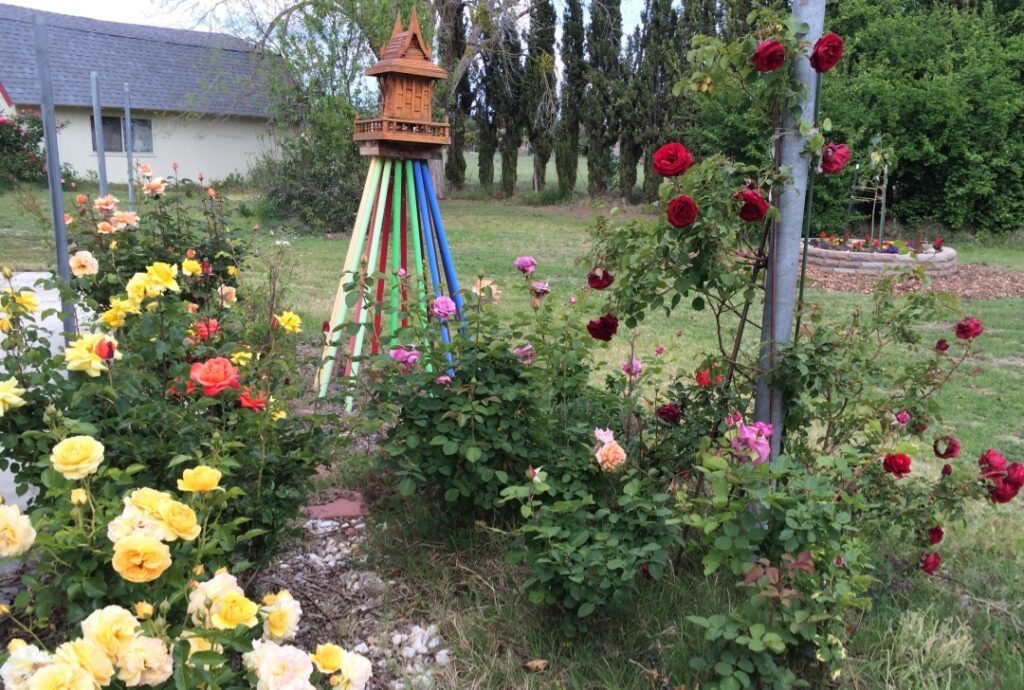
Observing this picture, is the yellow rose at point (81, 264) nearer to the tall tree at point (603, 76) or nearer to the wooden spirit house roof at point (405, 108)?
the wooden spirit house roof at point (405, 108)

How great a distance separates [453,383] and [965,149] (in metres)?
12.6

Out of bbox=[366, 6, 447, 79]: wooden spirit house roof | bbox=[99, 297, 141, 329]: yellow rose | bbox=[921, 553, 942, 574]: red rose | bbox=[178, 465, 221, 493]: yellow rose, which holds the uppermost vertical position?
bbox=[366, 6, 447, 79]: wooden spirit house roof

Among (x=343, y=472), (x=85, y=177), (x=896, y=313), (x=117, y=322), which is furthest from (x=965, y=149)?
(x=85, y=177)

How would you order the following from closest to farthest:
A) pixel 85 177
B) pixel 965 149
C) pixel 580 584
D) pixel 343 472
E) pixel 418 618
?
pixel 580 584 → pixel 418 618 → pixel 343 472 → pixel 965 149 → pixel 85 177

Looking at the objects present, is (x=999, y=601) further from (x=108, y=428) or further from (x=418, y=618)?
(x=108, y=428)

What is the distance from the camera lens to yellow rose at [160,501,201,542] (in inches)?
50.8

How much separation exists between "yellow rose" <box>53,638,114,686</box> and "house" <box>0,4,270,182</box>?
18670 millimetres

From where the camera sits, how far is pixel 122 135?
1972 centimetres

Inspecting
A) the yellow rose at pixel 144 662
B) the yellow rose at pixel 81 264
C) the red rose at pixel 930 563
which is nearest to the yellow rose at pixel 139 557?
the yellow rose at pixel 144 662

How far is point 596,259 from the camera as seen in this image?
240 cm

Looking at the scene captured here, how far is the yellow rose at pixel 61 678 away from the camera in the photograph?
1062 millimetres

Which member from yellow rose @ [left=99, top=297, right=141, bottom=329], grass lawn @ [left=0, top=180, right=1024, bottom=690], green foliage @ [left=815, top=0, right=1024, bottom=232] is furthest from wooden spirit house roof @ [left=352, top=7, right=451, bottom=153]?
green foliage @ [left=815, top=0, right=1024, bottom=232]

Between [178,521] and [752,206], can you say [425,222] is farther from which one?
[178,521]

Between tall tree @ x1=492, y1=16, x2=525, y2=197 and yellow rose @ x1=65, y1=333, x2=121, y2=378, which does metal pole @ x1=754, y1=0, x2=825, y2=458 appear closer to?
yellow rose @ x1=65, y1=333, x2=121, y2=378
